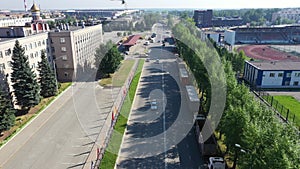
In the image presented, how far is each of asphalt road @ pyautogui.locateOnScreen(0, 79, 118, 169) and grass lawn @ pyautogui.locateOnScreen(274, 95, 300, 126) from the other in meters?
19.5

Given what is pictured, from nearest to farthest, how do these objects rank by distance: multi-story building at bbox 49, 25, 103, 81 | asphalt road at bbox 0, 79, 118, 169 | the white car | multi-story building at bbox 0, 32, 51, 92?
1. the white car
2. asphalt road at bbox 0, 79, 118, 169
3. multi-story building at bbox 0, 32, 51, 92
4. multi-story building at bbox 49, 25, 103, 81

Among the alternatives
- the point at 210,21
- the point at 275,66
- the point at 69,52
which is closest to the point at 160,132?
the point at 69,52

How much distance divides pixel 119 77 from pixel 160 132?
1930 cm

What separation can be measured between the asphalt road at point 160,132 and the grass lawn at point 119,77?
358 centimetres

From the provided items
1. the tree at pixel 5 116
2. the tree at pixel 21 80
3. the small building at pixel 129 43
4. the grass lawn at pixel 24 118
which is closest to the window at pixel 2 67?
the tree at pixel 21 80

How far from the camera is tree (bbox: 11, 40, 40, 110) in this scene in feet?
85.6

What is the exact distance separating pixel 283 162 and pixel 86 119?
61.5 feet

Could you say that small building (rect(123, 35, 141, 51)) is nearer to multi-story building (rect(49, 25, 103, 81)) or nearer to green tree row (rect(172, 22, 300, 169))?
multi-story building (rect(49, 25, 103, 81))

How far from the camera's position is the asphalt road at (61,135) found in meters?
18.2

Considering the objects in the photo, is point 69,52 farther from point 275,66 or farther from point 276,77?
point 275,66

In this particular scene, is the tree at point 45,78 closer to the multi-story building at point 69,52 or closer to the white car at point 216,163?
the multi-story building at point 69,52

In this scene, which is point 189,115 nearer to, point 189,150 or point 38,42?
point 189,150

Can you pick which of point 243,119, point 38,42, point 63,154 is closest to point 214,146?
point 243,119

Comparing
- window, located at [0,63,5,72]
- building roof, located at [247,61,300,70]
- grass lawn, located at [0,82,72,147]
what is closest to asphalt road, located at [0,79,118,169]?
grass lawn, located at [0,82,72,147]
